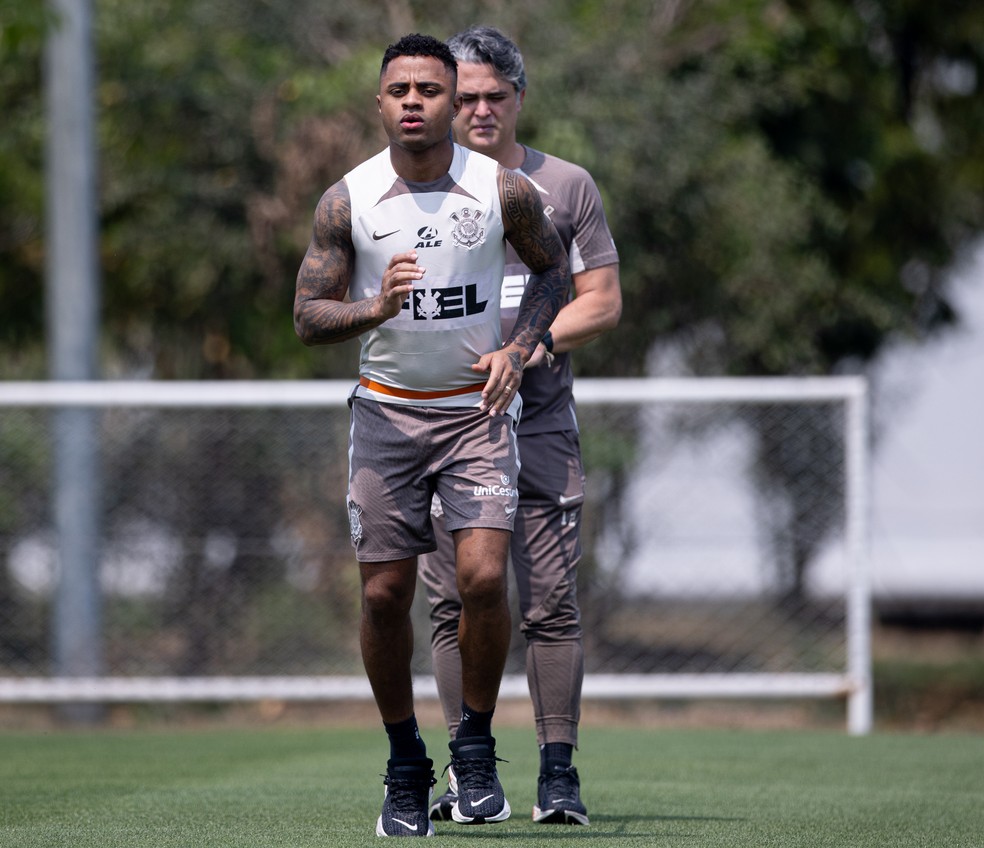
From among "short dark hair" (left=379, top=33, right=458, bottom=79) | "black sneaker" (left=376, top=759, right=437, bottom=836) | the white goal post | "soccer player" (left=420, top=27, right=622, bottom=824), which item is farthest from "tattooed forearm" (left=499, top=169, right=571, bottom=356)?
the white goal post

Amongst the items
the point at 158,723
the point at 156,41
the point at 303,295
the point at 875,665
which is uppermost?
the point at 156,41

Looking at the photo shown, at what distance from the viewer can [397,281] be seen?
384cm

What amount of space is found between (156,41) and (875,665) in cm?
879

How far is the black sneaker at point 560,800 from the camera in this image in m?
4.48

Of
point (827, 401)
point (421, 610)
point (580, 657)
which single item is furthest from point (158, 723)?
point (580, 657)

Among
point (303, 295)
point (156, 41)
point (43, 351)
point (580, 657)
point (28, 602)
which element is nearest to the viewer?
point (303, 295)

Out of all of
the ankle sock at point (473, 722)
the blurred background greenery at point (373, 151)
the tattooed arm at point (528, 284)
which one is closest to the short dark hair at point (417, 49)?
the tattooed arm at point (528, 284)

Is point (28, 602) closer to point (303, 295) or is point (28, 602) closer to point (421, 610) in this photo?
point (421, 610)

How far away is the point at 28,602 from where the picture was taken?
902 centimetres

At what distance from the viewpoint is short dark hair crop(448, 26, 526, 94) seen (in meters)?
4.93

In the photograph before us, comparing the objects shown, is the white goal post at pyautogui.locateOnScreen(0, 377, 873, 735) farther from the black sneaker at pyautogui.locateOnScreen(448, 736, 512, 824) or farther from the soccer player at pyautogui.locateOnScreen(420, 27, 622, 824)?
the black sneaker at pyautogui.locateOnScreen(448, 736, 512, 824)

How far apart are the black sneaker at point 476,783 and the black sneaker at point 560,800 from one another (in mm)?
183

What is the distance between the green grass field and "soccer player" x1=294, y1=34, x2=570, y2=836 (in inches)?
14.9

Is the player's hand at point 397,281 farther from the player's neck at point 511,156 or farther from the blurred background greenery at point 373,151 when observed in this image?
the blurred background greenery at point 373,151
